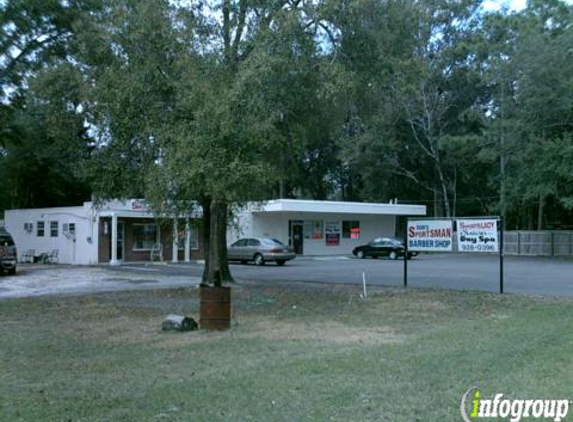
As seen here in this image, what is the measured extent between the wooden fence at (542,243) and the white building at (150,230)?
6731 mm

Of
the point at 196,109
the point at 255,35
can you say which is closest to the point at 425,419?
the point at 196,109

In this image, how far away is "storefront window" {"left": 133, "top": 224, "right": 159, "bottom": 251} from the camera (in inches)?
1357

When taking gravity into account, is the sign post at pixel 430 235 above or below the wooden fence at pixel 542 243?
above

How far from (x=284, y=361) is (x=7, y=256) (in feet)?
66.3

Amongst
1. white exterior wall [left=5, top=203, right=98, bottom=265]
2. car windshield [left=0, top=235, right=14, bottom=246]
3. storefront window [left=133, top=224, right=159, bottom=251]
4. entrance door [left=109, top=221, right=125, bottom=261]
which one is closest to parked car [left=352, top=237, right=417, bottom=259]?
storefront window [left=133, top=224, right=159, bottom=251]

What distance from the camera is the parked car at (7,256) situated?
992 inches

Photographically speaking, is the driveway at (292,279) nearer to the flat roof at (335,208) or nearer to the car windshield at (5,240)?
the car windshield at (5,240)

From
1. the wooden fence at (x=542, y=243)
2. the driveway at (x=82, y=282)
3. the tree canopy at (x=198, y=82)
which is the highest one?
the tree canopy at (x=198, y=82)

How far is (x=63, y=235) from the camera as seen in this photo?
111 ft

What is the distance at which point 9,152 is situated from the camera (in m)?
38.7

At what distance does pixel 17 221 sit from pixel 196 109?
2909 cm

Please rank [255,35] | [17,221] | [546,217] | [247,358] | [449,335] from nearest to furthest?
[247,358] → [449,335] → [255,35] → [17,221] → [546,217]

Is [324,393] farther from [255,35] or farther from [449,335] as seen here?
[255,35]

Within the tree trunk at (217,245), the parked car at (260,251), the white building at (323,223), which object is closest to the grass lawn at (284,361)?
the tree trunk at (217,245)
